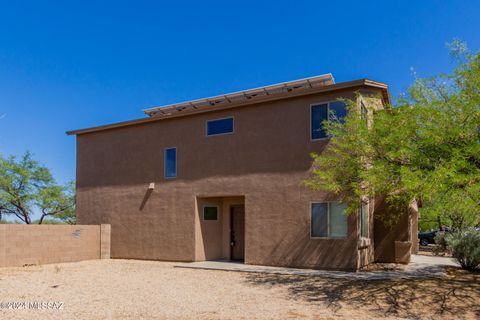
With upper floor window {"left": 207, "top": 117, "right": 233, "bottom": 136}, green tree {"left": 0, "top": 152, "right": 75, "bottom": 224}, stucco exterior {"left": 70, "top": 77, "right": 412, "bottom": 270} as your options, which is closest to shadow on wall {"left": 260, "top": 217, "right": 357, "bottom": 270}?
stucco exterior {"left": 70, "top": 77, "right": 412, "bottom": 270}

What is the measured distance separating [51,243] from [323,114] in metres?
11.4

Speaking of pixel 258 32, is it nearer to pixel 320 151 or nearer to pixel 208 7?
pixel 208 7

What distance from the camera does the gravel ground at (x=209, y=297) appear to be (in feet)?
26.2

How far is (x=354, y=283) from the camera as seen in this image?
35.8ft

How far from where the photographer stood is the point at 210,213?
54.4 feet

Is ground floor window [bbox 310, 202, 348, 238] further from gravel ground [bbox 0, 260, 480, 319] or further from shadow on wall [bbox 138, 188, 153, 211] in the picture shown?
shadow on wall [bbox 138, 188, 153, 211]

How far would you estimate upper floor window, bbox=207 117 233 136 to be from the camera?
15720mm

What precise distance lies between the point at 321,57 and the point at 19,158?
939 inches

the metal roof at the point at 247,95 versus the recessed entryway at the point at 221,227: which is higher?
the metal roof at the point at 247,95

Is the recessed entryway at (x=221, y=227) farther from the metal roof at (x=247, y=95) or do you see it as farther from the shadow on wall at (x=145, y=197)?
the metal roof at (x=247, y=95)

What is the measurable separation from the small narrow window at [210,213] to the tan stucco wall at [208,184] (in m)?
0.55

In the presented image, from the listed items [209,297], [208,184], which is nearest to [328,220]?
[208,184]

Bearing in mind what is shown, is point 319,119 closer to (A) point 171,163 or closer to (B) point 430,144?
(B) point 430,144

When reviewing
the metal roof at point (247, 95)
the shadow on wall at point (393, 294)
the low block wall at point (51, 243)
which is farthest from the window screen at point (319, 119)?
the low block wall at point (51, 243)
